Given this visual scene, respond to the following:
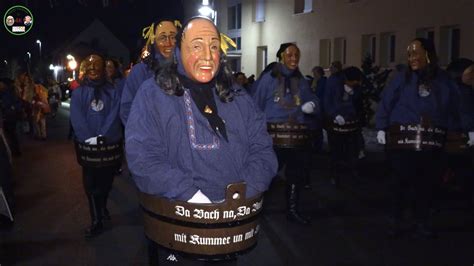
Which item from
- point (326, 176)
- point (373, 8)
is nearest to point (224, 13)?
point (373, 8)

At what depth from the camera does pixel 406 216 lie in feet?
24.9

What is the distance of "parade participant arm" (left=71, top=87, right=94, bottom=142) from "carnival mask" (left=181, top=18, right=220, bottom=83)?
126 inches

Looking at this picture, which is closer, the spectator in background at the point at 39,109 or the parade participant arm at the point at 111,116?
the parade participant arm at the point at 111,116

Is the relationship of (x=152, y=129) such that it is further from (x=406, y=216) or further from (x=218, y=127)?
(x=406, y=216)

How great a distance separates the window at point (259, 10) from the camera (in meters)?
30.1

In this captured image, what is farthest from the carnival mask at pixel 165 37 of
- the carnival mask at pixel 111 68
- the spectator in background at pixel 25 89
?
the spectator in background at pixel 25 89

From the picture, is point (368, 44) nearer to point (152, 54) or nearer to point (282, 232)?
point (282, 232)

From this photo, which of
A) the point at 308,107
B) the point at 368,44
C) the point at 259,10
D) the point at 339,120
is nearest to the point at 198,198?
the point at 308,107

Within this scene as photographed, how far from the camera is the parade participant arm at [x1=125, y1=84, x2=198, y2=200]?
3.02 meters

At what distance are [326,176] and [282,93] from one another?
406 centimetres

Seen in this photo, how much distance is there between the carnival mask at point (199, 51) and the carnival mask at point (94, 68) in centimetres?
334

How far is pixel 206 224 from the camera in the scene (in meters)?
3.04

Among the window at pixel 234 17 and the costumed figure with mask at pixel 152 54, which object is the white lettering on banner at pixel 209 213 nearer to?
the costumed figure with mask at pixel 152 54
